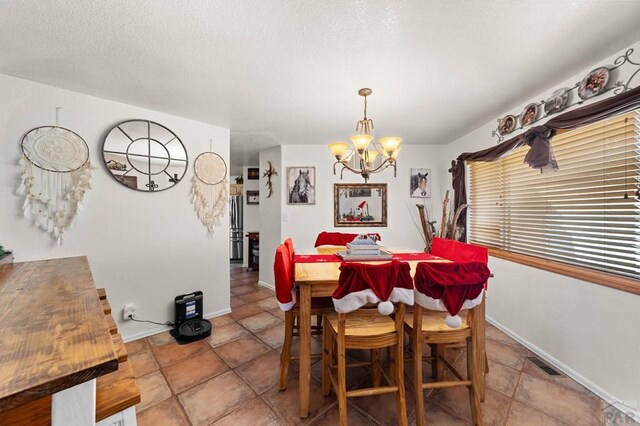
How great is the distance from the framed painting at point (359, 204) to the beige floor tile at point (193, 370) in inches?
90.3

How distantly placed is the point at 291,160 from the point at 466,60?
254 cm

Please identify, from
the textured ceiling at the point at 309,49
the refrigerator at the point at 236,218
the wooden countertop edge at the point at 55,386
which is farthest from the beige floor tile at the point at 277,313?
the refrigerator at the point at 236,218

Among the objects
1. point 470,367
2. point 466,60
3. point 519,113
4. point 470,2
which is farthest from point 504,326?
point 470,2

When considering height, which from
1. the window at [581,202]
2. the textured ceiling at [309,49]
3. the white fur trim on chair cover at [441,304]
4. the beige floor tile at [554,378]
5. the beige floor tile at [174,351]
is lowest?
the beige floor tile at [554,378]

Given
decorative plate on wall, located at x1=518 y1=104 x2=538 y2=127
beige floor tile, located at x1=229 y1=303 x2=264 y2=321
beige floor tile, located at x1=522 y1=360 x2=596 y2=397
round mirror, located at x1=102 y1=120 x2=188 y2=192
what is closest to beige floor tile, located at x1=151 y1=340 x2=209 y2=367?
beige floor tile, located at x1=229 y1=303 x2=264 y2=321

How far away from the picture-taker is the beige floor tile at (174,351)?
7.00ft

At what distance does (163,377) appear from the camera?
1.91 m

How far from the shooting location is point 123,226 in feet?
7.88

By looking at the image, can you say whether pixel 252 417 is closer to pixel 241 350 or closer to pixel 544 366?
pixel 241 350

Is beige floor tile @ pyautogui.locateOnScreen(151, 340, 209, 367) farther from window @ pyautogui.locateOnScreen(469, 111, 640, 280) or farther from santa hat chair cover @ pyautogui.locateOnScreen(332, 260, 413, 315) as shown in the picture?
window @ pyautogui.locateOnScreen(469, 111, 640, 280)

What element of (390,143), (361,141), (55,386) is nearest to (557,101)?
(390,143)

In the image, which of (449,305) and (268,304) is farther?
(268,304)

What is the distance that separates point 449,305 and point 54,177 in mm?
3106

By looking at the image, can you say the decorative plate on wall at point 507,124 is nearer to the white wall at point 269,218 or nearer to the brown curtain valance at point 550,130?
the brown curtain valance at point 550,130
